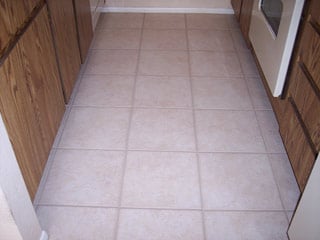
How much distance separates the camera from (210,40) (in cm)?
262

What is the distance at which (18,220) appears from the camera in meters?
1.11

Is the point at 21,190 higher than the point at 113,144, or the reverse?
the point at 21,190

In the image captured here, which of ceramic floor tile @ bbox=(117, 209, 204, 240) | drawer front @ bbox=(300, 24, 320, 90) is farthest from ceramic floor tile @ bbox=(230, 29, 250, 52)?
ceramic floor tile @ bbox=(117, 209, 204, 240)

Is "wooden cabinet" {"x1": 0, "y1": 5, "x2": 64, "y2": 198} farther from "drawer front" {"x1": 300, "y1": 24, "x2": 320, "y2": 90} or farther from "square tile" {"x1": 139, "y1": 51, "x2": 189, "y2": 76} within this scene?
"drawer front" {"x1": 300, "y1": 24, "x2": 320, "y2": 90}

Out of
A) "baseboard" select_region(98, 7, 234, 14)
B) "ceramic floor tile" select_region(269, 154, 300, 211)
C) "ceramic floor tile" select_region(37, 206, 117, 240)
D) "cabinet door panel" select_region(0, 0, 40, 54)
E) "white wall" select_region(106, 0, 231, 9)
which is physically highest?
"cabinet door panel" select_region(0, 0, 40, 54)

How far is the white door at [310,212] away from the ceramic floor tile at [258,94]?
0.89 metres

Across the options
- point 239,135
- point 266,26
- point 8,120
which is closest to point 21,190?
point 8,120

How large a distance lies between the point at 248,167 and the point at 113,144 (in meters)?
0.64

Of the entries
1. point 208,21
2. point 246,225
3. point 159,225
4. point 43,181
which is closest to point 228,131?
point 246,225

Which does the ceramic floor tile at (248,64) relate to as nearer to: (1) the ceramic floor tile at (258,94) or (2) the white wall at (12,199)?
(1) the ceramic floor tile at (258,94)

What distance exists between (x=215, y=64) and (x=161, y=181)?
1062mm

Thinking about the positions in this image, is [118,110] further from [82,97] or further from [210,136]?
[210,136]

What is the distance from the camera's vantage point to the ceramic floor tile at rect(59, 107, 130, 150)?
5.79 feet

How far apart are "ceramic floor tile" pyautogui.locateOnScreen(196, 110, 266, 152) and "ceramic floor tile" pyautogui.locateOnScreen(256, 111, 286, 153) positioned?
3cm
